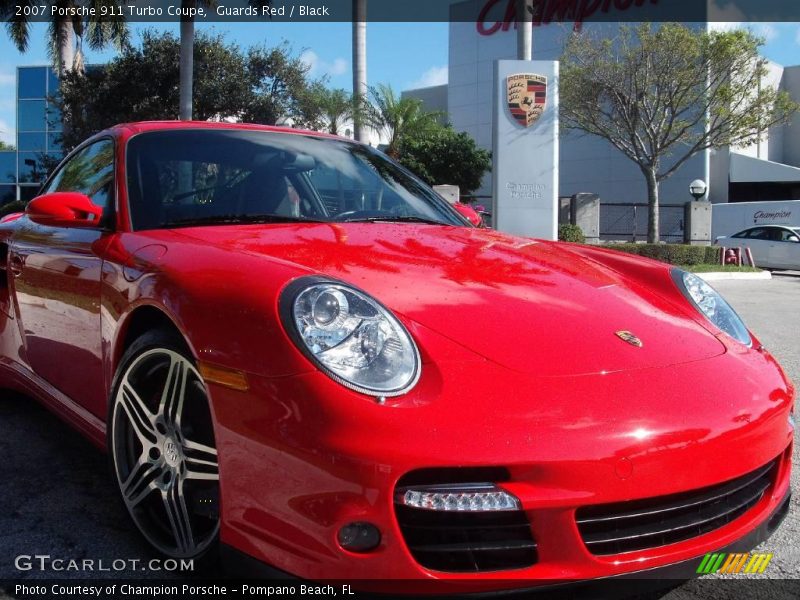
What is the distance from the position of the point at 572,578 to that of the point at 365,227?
4.83 feet

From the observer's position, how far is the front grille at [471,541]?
154cm

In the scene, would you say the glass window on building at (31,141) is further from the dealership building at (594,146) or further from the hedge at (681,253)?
Result: the hedge at (681,253)

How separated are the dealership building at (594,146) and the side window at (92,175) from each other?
33.9m

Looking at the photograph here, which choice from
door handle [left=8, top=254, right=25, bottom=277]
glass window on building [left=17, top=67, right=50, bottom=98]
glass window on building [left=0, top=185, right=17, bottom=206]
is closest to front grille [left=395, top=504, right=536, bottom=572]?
door handle [left=8, top=254, right=25, bottom=277]

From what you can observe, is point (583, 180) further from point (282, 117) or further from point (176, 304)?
point (176, 304)

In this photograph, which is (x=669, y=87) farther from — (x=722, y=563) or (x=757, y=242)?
(x=722, y=563)

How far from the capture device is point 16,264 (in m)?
3.29

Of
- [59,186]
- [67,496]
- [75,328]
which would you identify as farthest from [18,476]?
[59,186]

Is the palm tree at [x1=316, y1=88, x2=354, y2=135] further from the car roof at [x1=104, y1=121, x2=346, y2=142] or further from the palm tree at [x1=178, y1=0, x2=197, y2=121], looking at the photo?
the car roof at [x1=104, y1=121, x2=346, y2=142]

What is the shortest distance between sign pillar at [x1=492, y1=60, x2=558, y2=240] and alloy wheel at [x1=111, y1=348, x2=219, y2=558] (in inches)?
545

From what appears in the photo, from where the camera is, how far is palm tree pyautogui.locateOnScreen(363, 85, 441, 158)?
32594mm

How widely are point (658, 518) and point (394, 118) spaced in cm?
3227

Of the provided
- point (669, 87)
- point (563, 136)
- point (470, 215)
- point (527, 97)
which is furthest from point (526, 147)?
point (563, 136)

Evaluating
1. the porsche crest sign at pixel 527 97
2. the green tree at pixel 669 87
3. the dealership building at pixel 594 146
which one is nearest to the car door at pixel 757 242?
the green tree at pixel 669 87
